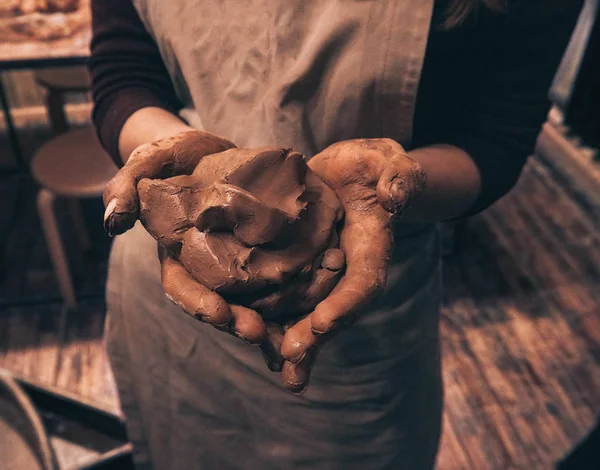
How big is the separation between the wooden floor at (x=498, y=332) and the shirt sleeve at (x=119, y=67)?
4.12 ft

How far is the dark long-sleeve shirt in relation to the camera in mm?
804

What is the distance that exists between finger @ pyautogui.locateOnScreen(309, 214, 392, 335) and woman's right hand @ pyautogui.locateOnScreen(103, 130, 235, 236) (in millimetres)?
190

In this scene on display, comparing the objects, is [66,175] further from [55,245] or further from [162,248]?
[162,248]

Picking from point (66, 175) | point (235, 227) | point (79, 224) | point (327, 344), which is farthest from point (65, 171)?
point (235, 227)

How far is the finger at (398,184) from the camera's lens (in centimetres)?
63

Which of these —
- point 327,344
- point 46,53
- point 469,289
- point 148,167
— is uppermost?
point 148,167

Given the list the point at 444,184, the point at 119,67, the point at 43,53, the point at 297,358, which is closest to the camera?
→ the point at 297,358

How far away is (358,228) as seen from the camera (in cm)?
70

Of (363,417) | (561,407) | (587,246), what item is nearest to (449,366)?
(561,407)

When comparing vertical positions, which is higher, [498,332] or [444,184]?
[444,184]

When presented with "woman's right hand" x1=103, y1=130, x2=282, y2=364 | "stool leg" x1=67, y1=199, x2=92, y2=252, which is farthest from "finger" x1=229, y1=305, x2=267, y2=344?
"stool leg" x1=67, y1=199, x2=92, y2=252

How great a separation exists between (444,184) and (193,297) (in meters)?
0.37

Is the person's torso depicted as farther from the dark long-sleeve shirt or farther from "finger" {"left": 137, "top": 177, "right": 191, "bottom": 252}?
"finger" {"left": 137, "top": 177, "right": 191, "bottom": 252}

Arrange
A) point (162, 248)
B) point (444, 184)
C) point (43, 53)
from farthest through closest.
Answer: point (43, 53) < point (444, 184) < point (162, 248)
